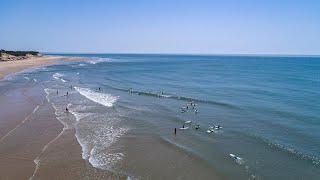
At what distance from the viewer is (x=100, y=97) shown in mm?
44625

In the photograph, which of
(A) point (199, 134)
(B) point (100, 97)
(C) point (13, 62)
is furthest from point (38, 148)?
(C) point (13, 62)

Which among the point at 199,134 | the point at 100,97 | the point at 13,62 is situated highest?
the point at 199,134

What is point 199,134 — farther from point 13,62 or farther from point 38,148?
point 13,62

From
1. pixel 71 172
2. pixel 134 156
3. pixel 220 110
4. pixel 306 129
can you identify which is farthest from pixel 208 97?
pixel 71 172

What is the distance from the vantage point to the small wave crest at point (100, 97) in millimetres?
40688

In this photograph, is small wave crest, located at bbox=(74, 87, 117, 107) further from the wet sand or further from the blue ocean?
the wet sand

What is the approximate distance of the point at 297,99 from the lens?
138 feet

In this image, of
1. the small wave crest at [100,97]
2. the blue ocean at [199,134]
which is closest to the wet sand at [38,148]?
the blue ocean at [199,134]

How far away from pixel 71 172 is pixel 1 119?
1573 cm

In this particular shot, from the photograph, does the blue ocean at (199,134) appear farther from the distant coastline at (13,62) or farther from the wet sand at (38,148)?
the distant coastline at (13,62)

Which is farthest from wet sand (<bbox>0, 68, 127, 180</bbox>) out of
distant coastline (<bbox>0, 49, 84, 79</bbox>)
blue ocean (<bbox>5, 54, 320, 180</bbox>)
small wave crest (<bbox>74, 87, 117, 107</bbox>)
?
distant coastline (<bbox>0, 49, 84, 79</bbox>)

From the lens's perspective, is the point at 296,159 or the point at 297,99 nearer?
the point at 296,159

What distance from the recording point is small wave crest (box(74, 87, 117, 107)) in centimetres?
4069

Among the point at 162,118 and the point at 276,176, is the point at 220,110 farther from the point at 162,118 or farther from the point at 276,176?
the point at 276,176
